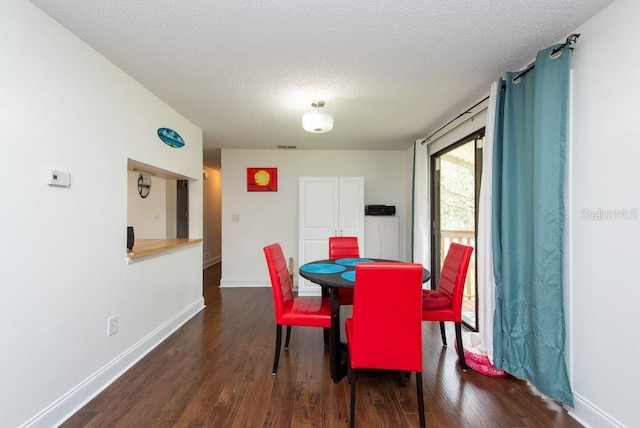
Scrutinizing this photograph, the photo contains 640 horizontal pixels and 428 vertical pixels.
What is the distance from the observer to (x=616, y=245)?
1427 mm

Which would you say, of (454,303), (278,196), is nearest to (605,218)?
(454,303)

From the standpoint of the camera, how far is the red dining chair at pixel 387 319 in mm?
1394

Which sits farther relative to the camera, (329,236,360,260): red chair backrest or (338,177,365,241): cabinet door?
(338,177,365,241): cabinet door

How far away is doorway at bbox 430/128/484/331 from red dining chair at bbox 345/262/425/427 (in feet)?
5.37

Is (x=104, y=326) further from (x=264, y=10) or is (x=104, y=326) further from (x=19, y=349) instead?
(x=264, y=10)

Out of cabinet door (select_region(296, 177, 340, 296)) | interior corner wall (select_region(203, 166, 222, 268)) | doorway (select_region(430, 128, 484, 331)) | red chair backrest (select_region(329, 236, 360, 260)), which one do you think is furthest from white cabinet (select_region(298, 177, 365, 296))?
interior corner wall (select_region(203, 166, 222, 268))

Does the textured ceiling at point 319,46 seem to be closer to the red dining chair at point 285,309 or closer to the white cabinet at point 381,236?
the red dining chair at point 285,309

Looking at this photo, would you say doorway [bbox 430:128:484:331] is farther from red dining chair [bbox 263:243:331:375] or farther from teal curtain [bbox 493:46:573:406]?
red dining chair [bbox 263:243:331:375]

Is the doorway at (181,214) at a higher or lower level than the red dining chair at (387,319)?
higher

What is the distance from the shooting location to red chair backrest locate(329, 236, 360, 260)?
10.6ft

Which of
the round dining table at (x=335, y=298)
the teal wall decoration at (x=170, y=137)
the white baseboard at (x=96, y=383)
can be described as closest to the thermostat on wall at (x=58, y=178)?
the teal wall decoration at (x=170, y=137)

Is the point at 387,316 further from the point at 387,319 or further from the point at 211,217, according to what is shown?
the point at 211,217

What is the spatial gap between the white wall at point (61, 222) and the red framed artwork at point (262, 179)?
2174mm

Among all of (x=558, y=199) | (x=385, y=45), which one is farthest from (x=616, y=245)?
(x=385, y=45)
